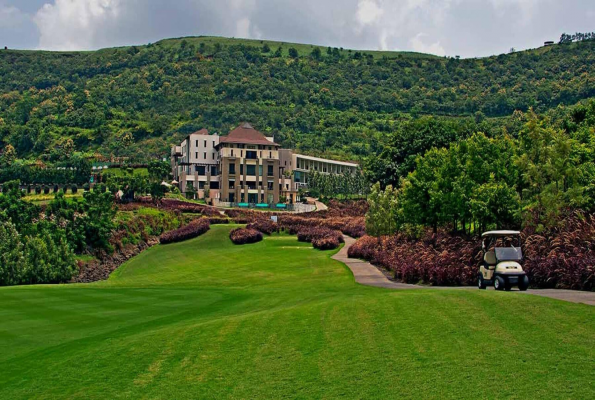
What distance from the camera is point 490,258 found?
2306 cm

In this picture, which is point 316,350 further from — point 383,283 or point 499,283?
point 383,283

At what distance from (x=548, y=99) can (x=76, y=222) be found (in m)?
160

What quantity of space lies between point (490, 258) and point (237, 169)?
93.0 meters

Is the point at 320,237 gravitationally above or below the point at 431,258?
above

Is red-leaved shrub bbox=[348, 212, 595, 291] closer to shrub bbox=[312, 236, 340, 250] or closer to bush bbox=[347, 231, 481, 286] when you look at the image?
bush bbox=[347, 231, 481, 286]

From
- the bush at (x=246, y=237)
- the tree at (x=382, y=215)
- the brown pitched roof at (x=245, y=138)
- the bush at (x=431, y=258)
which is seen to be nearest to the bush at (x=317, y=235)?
the bush at (x=246, y=237)

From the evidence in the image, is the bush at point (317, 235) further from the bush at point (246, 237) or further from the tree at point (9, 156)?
the tree at point (9, 156)

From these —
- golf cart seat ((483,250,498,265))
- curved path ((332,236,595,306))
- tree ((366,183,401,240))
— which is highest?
tree ((366,183,401,240))

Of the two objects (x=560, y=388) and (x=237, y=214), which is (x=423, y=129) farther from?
(x=560, y=388)

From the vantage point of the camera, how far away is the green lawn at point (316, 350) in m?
11.1

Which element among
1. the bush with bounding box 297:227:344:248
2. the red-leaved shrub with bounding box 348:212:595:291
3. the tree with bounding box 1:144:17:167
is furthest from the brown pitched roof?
the red-leaved shrub with bounding box 348:212:595:291

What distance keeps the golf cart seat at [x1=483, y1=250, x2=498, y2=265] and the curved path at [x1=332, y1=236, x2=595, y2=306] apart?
1270 millimetres

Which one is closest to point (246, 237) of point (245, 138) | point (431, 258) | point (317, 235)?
point (317, 235)

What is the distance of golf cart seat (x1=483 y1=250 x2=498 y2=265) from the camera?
75.4ft
